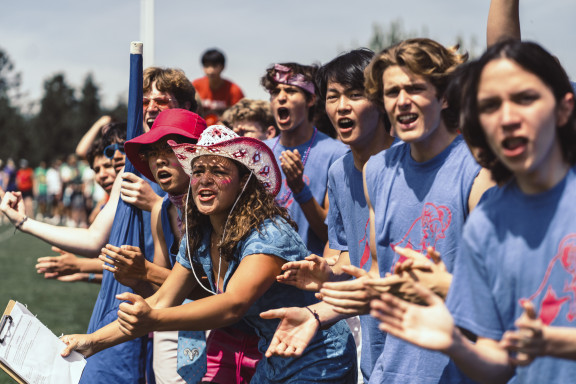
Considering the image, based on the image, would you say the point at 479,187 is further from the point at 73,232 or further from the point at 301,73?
the point at 301,73

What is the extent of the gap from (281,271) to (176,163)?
3.77 ft

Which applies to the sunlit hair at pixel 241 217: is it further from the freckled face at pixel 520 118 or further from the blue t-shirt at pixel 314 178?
the freckled face at pixel 520 118

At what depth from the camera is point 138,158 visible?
4535mm

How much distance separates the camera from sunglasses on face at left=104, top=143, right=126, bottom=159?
5.39m

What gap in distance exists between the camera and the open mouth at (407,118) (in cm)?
316

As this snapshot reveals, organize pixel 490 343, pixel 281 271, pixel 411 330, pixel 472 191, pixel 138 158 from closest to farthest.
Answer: pixel 411 330
pixel 490 343
pixel 472 191
pixel 281 271
pixel 138 158

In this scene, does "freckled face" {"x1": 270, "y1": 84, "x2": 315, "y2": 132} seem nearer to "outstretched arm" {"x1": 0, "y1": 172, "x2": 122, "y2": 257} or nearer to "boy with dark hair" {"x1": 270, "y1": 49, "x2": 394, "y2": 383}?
"boy with dark hair" {"x1": 270, "y1": 49, "x2": 394, "y2": 383}

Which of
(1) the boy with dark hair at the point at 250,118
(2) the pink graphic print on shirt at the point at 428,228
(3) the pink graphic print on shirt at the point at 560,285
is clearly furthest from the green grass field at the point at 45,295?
(3) the pink graphic print on shirt at the point at 560,285

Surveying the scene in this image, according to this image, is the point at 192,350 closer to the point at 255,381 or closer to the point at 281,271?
the point at 255,381

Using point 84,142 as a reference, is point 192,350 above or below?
below

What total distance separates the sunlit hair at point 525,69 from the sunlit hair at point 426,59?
72 cm

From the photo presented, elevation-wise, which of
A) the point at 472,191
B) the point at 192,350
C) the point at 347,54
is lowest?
the point at 192,350

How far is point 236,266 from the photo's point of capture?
3.63 metres

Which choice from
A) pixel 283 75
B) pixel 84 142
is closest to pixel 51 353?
pixel 283 75
